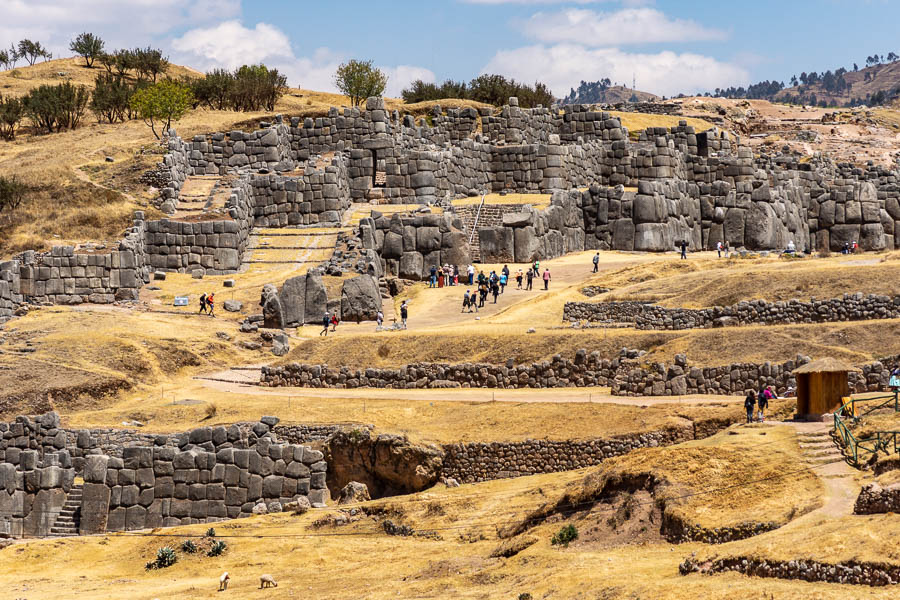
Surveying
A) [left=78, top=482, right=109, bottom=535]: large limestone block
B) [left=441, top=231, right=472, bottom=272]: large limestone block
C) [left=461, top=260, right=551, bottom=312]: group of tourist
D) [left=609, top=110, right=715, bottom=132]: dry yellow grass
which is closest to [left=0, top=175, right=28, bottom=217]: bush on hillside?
[left=441, top=231, right=472, bottom=272]: large limestone block

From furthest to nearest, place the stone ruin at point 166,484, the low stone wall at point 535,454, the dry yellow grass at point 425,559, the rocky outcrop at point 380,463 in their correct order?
the stone ruin at point 166,484, the rocky outcrop at point 380,463, the low stone wall at point 535,454, the dry yellow grass at point 425,559

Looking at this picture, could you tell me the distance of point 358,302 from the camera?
5200 centimetres

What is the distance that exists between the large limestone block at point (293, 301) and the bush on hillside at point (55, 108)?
132 ft

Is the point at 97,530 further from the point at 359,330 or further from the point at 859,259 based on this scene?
the point at 859,259

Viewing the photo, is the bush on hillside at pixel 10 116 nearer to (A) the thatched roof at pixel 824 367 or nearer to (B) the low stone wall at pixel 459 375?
(B) the low stone wall at pixel 459 375

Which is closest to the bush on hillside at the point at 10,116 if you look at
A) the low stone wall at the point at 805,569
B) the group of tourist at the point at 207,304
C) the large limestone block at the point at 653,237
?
the group of tourist at the point at 207,304

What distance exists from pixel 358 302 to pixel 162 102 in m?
32.4

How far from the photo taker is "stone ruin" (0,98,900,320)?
58500mm

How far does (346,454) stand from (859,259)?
67.3 feet

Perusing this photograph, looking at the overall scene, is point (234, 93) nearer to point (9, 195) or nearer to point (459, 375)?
point (9, 195)

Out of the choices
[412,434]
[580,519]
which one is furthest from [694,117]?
[580,519]

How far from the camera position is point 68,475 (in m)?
35.3

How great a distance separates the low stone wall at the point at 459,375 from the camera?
38.2 metres

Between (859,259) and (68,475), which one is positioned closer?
(68,475)
